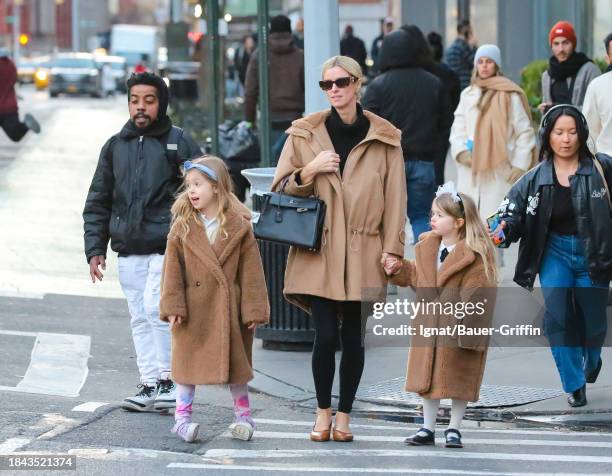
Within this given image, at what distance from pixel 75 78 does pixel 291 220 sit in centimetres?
4813

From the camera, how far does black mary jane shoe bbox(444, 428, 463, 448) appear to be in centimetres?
745

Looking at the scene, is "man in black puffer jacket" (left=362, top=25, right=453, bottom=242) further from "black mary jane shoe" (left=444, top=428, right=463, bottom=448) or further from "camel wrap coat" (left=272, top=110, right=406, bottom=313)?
"black mary jane shoe" (left=444, top=428, right=463, bottom=448)

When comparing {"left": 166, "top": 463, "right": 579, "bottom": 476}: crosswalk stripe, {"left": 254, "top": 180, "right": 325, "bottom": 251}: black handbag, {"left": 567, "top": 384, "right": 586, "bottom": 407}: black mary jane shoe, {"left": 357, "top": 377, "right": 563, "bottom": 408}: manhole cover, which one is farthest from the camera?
{"left": 357, "top": 377, "right": 563, "bottom": 408}: manhole cover

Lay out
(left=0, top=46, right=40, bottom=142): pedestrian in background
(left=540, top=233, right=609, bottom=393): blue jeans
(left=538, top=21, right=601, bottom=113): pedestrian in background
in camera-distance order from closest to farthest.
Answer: (left=540, top=233, right=609, bottom=393): blue jeans < (left=538, top=21, right=601, bottom=113): pedestrian in background < (left=0, top=46, right=40, bottom=142): pedestrian in background

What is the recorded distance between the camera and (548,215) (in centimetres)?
825

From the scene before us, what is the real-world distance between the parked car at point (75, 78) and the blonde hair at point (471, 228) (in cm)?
4798

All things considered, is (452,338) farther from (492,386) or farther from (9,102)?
(9,102)

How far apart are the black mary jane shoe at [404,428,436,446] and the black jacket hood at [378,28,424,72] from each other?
482 centimetres

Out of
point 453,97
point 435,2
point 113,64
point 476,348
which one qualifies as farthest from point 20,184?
point 113,64

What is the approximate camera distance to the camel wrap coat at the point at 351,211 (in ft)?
24.2

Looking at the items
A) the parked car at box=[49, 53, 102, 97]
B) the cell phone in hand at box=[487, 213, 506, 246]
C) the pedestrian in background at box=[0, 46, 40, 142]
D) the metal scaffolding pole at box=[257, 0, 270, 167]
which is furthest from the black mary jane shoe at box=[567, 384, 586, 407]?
the parked car at box=[49, 53, 102, 97]

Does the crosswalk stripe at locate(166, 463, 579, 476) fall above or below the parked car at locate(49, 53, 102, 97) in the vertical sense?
below

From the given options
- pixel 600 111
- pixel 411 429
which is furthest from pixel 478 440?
pixel 600 111

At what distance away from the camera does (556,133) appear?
8.22 metres
